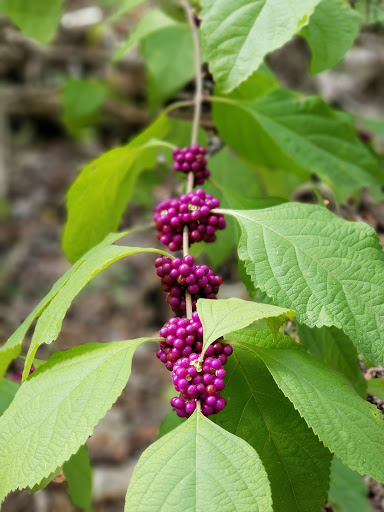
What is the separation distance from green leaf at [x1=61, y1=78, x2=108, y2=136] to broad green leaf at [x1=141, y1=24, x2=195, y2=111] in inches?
51.5

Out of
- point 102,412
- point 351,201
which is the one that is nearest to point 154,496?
point 102,412

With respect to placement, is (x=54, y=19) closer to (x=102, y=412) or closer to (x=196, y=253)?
(x=196, y=253)

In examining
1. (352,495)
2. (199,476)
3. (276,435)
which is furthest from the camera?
(352,495)

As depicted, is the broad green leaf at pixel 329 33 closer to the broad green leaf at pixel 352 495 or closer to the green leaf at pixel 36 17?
the green leaf at pixel 36 17

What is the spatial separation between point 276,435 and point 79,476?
2.26 feet

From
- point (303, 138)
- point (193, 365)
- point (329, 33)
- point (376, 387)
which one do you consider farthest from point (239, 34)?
point (376, 387)

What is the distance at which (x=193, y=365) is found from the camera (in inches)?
41.2

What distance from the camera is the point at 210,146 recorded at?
2176 millimetres

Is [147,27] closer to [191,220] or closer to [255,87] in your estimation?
[255,87]

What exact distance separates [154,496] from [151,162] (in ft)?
4.63

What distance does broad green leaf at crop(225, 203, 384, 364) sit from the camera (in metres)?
1.08

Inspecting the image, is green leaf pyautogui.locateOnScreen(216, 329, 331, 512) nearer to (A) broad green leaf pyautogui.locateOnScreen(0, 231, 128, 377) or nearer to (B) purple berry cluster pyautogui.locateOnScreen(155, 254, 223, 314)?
(B) purple berry cluster pyautogui.locateOnScreen(155, 254, 223, 314)

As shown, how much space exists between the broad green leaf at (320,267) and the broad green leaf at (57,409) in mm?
317

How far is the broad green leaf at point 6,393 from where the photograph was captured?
1499 mm
